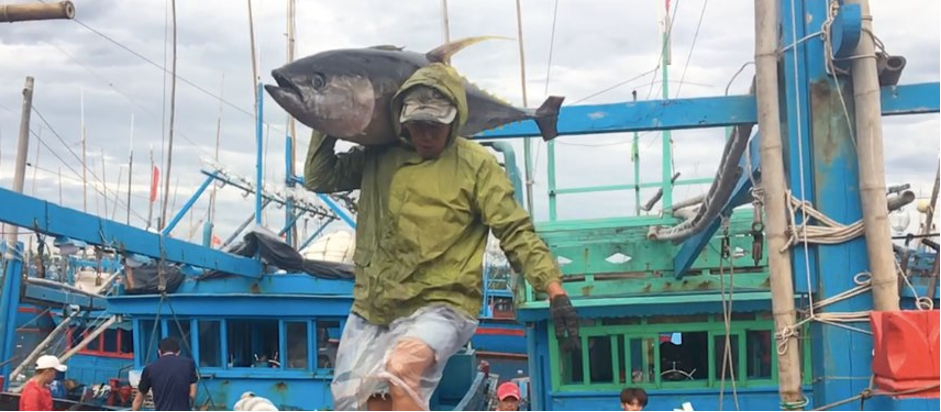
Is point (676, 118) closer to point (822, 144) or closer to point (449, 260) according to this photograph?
point (822, 144)

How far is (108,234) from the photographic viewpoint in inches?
307

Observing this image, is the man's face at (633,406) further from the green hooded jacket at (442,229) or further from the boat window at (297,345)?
the boat window at (297,345)

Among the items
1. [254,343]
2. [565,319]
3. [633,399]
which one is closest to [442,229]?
[565,319]

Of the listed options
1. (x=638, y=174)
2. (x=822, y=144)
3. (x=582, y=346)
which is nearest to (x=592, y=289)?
(x=582, y=346)

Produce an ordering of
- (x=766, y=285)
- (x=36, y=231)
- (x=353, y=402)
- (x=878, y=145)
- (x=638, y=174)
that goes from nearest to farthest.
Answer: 1. (x=353, y=402)
2. (x=878, y=145)
3. (x=36, y=231)
4. (x=766, y=285)
5. (x=638, y=174)

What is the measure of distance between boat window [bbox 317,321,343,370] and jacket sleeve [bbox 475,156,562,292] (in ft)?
19.8

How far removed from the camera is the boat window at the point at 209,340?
9.57 m

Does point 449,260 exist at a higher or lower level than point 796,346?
higher

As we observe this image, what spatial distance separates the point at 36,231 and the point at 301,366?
3.43 meters

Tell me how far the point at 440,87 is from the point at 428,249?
67 centimetres

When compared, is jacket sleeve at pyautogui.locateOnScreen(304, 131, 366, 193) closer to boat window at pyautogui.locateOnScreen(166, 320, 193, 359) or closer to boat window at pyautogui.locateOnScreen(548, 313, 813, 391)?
boat window at pyautogui.locateOnScreen(548, 313, 813, 391)

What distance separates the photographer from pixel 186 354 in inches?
378

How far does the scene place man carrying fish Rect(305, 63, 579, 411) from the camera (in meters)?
3.57

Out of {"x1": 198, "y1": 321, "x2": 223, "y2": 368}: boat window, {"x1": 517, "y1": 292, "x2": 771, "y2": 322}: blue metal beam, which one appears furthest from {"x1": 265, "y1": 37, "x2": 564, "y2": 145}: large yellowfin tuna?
{"x1": 198, "y1": 321, "x2": 223, "y2": 368}: boat window
